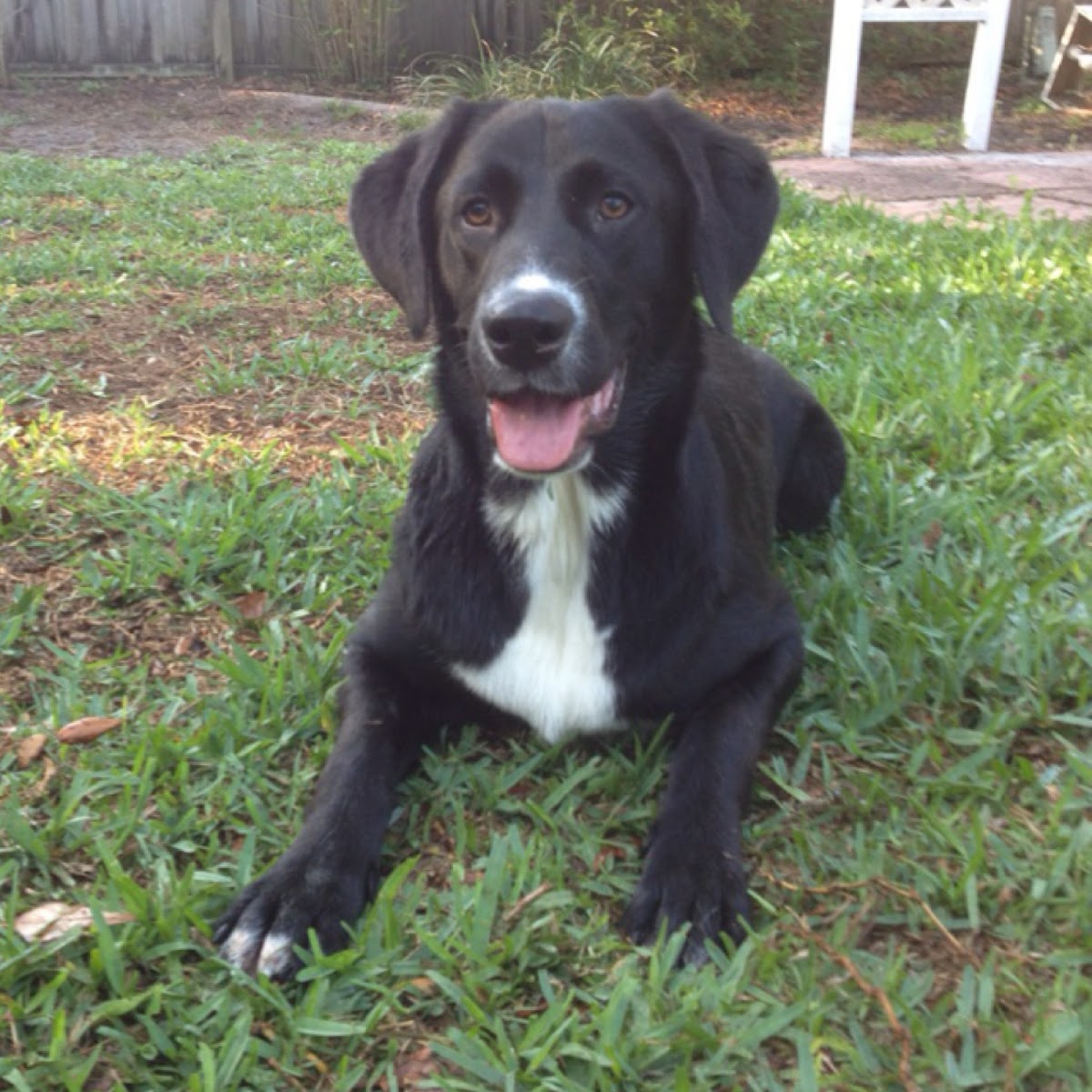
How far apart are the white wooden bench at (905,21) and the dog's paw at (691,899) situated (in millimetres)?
7441

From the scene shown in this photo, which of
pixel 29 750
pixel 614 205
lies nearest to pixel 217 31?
pixel 614 205

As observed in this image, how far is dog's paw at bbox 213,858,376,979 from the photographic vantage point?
1.72 meters

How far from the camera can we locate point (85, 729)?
2270mm

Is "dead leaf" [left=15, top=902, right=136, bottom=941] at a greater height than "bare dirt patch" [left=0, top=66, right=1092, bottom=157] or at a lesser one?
lesser

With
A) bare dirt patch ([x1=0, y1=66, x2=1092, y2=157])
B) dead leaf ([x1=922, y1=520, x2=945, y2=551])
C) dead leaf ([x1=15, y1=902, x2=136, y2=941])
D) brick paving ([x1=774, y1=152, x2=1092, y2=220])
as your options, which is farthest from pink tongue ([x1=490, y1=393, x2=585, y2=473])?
bare dirt patch ([x1=0, y1=66, x2=1092, y2=157])

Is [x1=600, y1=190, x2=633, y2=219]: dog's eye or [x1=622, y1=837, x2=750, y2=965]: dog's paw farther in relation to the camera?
[x1=600, y1=190, x2=633, y2=219]: dog's eye

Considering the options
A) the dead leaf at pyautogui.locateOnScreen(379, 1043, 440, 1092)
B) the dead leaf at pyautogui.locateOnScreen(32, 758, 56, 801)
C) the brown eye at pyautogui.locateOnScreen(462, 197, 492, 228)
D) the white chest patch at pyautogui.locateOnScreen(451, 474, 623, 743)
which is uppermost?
the brown eye at pyautogui.locateOnScreen(462, 197, 492, 228)

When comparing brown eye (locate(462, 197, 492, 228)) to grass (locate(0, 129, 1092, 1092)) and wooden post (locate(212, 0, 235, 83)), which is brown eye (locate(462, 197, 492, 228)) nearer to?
grass (locate(0, 129, 1092, 1092))

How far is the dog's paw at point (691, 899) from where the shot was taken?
1.76 m

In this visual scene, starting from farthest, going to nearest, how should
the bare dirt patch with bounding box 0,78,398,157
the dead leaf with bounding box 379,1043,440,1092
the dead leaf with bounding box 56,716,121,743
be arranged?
the bare dirt patch with bounding box 0,78,398,157 < the dead leaf with bounding box 56,716,121,743 < the dead leaf with bounding box 379,1043,440,1092

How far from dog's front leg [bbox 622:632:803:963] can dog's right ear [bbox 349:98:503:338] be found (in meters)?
0.95

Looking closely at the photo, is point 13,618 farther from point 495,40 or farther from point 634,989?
point 495,40

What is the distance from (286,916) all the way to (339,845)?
16 cm

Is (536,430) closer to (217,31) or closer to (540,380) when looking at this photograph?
(540,380)
